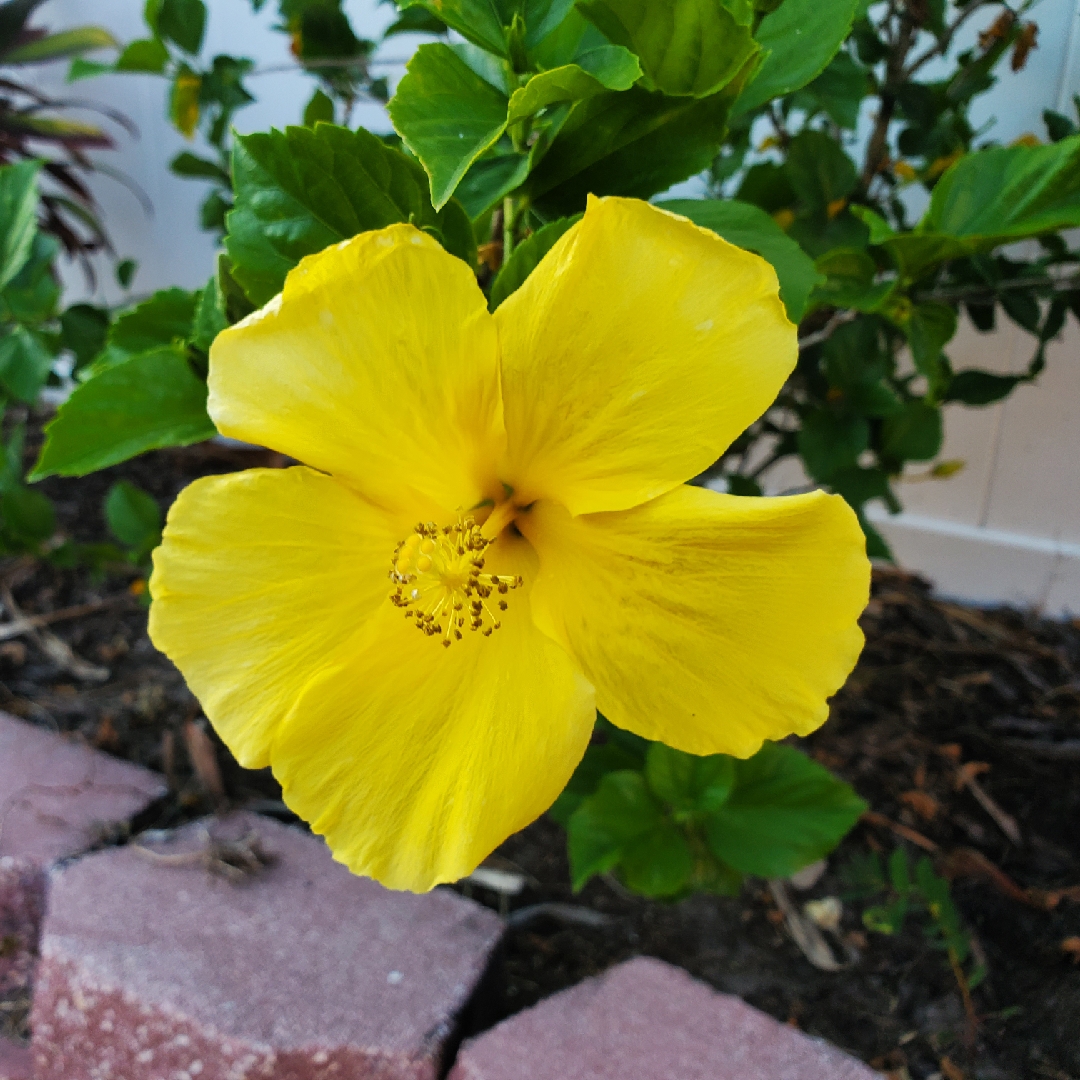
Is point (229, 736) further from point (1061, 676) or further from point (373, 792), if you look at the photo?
point (1061, 676)

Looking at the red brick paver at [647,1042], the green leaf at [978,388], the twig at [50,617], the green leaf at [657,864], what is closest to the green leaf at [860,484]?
the green leaf at [978,388]

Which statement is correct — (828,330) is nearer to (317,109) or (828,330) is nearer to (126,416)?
(317,109)

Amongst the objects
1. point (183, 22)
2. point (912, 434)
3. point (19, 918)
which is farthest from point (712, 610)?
point (183, 22)

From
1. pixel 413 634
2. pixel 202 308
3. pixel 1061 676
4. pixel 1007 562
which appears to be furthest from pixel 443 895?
pixel 1007 562

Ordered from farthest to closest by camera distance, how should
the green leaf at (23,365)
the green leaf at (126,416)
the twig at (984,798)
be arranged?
1. the twig at (984,798)
2. the green leaf at (23,365)
3. the green leaf at (126,416)

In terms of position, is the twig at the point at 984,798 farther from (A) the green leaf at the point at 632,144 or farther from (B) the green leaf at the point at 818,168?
(A) the green leaf at the point at 632,144

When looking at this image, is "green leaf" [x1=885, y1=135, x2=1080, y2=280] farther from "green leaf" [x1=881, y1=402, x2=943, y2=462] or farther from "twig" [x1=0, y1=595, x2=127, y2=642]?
"twig" [x1=0, y1=595, x2=127, y2=642]

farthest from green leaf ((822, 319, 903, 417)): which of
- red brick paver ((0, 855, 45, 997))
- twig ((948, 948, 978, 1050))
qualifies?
red brick paver ((0, 855, 45, 997))
